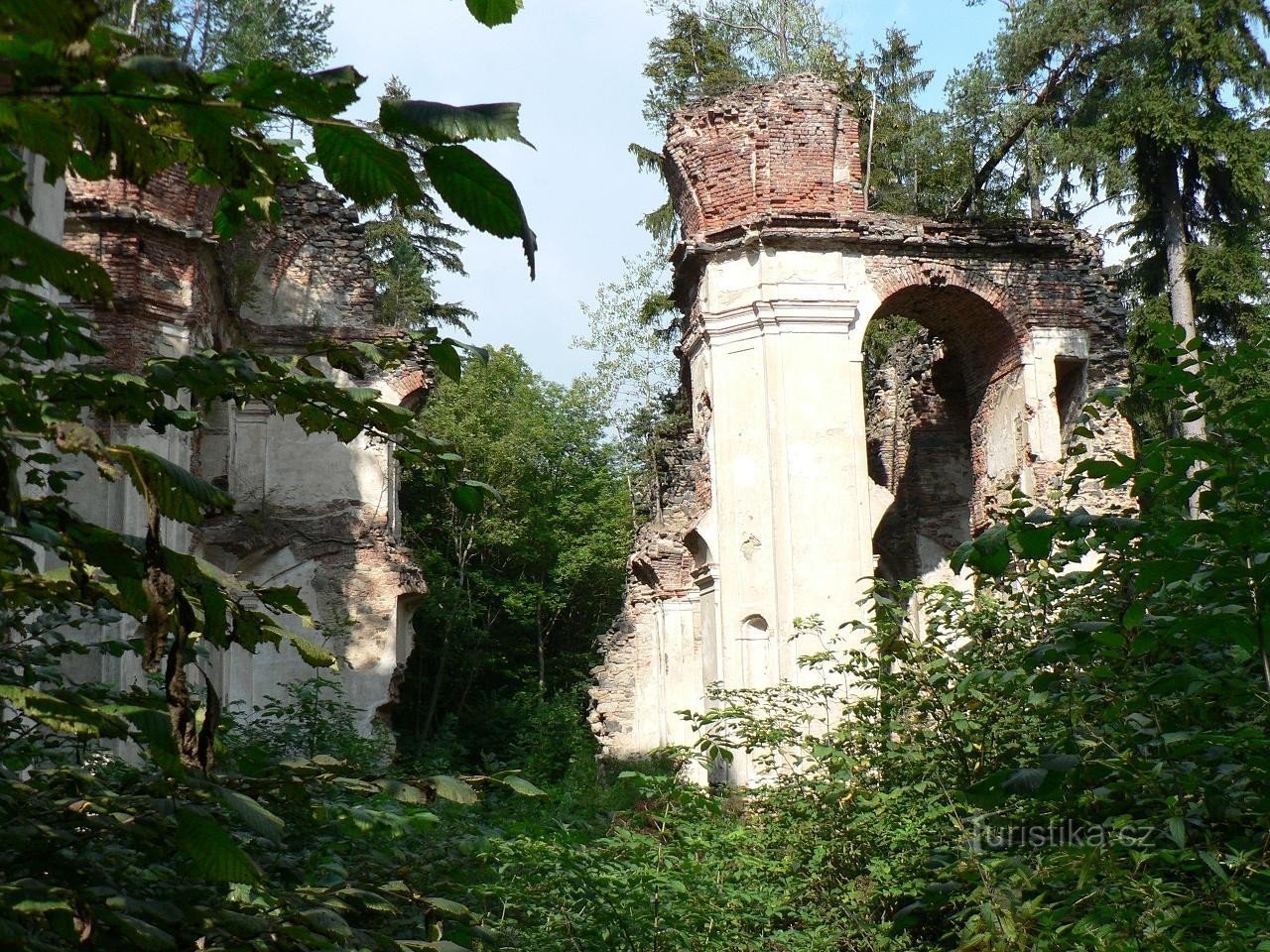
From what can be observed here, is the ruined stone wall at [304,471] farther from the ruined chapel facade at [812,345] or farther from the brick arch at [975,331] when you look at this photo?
the brick arch at [975,331]

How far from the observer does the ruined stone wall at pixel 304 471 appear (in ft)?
51.0

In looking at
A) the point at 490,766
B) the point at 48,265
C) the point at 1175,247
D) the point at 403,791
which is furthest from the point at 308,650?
the point at 1175,247

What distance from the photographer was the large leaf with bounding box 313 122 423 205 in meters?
1.80

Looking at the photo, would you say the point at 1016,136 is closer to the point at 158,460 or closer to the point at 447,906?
the point at 447,906

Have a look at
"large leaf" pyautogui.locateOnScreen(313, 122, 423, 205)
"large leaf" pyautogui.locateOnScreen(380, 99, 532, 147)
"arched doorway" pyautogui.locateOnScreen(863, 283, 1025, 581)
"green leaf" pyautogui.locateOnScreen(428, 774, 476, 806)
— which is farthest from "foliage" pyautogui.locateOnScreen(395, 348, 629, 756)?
"large leaf" pyautogui.locateOnScreen(380, 99, 532, 147)

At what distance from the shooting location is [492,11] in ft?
5.98

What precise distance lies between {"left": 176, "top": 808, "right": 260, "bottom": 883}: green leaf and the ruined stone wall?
12.4 metres

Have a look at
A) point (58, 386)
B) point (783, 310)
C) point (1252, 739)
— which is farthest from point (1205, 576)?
point (783, 310)

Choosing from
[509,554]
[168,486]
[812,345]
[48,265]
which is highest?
[812,345]

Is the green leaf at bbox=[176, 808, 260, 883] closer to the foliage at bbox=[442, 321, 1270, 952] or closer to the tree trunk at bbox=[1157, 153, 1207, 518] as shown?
the foliage at bbox=[442, 321, 1270, 952]

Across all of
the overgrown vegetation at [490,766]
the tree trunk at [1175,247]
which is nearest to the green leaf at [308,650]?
the overgrown vegetation at [490,766]

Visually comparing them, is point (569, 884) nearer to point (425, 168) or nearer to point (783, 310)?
point (425, 168)

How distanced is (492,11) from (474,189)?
0.89 feet

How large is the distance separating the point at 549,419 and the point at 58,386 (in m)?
28.8
